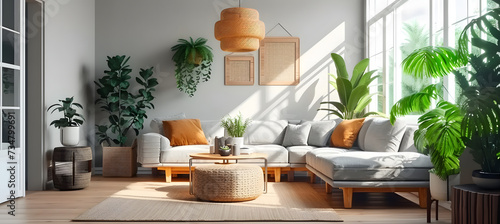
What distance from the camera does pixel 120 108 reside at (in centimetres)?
729

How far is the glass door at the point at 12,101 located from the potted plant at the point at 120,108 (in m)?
1.79

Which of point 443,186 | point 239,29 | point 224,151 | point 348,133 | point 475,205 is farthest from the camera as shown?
point 348,133

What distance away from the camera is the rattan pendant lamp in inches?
197

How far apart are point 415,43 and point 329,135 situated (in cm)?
173

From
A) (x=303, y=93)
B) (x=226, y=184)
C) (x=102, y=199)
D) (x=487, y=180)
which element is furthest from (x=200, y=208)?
(x=303, y=93)

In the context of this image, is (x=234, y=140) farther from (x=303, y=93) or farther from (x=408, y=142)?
(x=303, y=93)

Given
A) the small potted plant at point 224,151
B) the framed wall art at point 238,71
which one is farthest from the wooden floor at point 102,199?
the framed wall art at point 238,71

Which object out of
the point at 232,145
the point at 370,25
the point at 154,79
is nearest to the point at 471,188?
the point at 232,145

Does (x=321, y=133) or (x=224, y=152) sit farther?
(x=321, y=133)

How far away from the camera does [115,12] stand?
7.55m

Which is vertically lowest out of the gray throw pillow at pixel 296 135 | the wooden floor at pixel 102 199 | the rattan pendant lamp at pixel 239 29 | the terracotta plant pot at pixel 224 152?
the wooden floor at pixel 102 199

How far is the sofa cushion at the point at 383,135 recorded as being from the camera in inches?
208

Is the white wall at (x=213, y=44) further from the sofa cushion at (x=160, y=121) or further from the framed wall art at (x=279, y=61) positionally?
the sofa cushion at (x=160, y=121)

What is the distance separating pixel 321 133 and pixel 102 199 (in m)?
3.06
